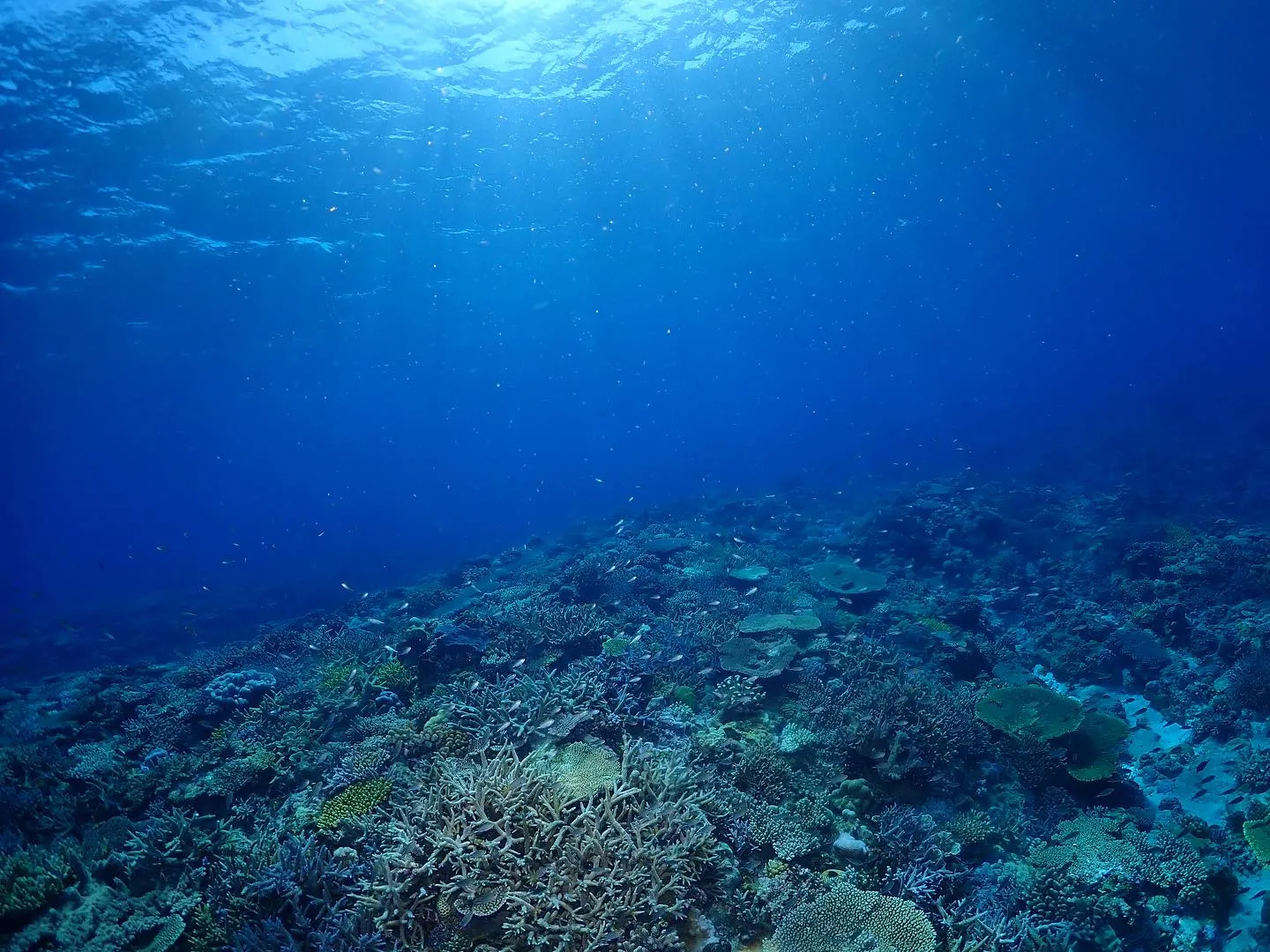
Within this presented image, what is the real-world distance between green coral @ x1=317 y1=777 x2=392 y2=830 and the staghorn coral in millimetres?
1063

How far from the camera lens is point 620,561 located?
1698 centimetres

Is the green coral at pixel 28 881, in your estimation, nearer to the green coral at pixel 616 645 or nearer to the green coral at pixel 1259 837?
the green coral at pixel 616 645

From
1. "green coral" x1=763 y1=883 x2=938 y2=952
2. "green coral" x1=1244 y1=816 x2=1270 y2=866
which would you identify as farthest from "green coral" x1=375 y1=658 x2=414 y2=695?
"green coral" x1=1244 y1=816 x2=1270 y2=866

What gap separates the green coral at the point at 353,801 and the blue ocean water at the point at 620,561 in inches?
2.0

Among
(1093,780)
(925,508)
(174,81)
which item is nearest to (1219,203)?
(925,508)

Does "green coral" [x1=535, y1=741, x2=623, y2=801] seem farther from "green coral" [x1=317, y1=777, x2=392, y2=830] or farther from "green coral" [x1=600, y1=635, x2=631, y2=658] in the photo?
"green coral" [x1=600, y1=635, x2=631, y2=658]

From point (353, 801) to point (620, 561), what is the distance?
1106cm

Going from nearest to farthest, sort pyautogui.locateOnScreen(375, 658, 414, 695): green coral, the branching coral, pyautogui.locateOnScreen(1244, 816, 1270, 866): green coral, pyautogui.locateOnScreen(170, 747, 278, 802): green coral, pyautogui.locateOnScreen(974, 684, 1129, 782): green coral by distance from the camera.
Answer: pyautogui.locateOnScreen(1244, 816, 1270, 866): green coral → the branching coral → pyautogui.locateOnScreen(170, 747, 278, 802): green coral → pyautogui.locateOnScreen(974, 684, 1129, 782): green coral → pyautogui.locateOnScreen(375, 658, 414, 695): green coral

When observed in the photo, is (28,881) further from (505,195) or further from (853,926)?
(505,195)

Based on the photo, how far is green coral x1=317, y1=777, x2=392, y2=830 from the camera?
6.08 m

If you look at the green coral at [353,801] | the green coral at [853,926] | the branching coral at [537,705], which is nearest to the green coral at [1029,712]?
the green coral at [853,926]

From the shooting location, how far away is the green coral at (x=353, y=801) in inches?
239

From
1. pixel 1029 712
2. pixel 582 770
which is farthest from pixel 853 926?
pixel 1029 712

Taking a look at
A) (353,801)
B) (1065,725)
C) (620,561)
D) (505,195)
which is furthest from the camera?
(505,195)
